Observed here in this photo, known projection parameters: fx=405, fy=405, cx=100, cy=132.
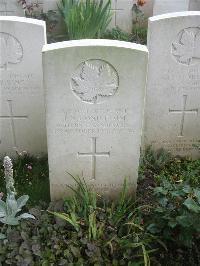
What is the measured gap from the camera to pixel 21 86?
342 cm

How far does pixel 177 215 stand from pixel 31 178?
146cm

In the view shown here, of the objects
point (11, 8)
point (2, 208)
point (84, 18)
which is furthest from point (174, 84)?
point (11, 8)

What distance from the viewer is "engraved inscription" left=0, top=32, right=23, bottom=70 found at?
3.17m

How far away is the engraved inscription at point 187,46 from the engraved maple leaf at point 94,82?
0.86 m

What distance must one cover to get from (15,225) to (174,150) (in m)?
1.77

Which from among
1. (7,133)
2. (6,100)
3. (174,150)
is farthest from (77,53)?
(174,150)

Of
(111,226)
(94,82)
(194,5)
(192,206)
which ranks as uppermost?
(194,5)

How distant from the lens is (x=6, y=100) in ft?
11.5

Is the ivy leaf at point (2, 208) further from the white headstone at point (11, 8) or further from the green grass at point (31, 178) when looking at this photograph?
the white headstone at point (11, 8)

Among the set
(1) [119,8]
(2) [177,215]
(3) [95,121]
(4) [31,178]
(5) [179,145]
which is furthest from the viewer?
(1) [119,8]

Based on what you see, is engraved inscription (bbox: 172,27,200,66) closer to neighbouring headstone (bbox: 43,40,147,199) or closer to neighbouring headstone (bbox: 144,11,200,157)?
neighbouring headstone (bbox: 144,11,200,157)

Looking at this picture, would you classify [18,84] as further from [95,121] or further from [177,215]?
[177,215]

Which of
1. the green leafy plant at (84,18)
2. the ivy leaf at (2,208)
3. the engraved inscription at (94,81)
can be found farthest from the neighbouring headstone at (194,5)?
the ivy leaf at (2,208)

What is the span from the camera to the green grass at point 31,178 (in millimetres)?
3352
